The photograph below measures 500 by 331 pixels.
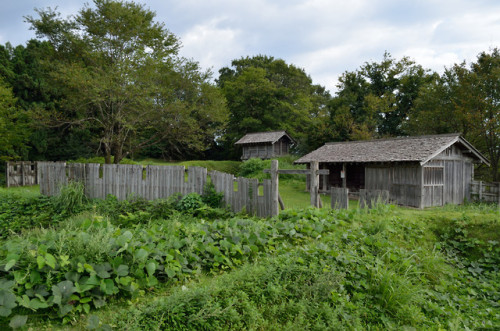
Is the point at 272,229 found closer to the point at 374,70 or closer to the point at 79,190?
the point at 79,190

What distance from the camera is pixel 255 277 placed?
3.73 metres

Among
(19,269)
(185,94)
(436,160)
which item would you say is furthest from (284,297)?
(185,94)

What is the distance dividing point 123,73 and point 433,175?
17.6 meters

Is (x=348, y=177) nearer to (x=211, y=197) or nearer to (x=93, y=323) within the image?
(x=211, y=197)

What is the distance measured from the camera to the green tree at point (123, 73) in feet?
58.7

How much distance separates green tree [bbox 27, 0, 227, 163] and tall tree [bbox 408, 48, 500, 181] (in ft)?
57.6

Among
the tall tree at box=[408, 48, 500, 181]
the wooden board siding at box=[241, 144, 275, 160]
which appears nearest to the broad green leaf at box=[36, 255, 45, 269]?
the tall tree at box=[408, 48, 500, 181]

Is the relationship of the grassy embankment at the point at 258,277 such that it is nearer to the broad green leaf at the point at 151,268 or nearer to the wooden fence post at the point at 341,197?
the broad green leaf at the point at 151,268

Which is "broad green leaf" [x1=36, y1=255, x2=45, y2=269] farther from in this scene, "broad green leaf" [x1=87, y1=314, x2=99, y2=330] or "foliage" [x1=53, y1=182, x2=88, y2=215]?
"foliage" [x1=53, y1=182, x2=88, y2=215]

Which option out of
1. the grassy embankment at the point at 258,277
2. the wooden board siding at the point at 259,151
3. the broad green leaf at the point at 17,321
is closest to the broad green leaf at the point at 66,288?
the grassy embankment at the point at 258,277

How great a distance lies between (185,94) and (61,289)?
1991 cm

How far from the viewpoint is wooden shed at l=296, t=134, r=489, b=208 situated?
50.0ft

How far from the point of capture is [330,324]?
3.36 m

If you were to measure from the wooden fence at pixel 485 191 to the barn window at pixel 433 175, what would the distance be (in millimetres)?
2553
